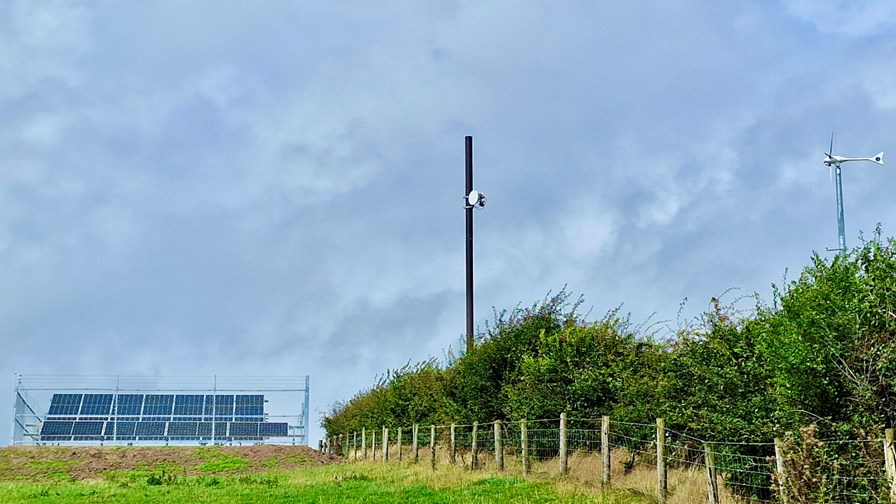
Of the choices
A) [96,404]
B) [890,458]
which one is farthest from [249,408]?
[890,458]

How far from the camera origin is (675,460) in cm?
1641

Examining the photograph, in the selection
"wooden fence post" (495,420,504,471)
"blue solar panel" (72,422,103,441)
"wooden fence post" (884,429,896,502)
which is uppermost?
"blue solar panel" (72,422,103,441)

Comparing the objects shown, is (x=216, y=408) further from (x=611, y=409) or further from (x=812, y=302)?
(x=812, y=302)

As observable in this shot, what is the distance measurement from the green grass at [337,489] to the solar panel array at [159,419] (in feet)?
88.0

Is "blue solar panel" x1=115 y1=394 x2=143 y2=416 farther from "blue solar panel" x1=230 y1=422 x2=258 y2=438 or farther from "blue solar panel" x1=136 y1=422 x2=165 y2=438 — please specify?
"blue solar panel" x1=230 y1=422 x2=258 y2=438

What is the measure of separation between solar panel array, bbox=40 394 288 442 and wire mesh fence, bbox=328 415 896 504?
27.9 m

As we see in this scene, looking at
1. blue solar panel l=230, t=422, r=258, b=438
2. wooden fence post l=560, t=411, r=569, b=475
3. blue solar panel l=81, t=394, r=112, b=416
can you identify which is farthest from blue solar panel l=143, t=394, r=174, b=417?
wooden fence post l=560, t=411, r=569, b=475

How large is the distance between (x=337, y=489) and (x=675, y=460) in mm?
7652

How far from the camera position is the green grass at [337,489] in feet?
57.0

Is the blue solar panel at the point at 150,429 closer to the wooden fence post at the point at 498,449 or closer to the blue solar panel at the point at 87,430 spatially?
the blue solar panel at the point at 87,430

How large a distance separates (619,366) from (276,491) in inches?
309

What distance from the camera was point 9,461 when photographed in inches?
1565

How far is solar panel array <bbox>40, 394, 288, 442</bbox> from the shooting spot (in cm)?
5438

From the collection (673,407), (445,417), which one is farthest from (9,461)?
(673,407)
